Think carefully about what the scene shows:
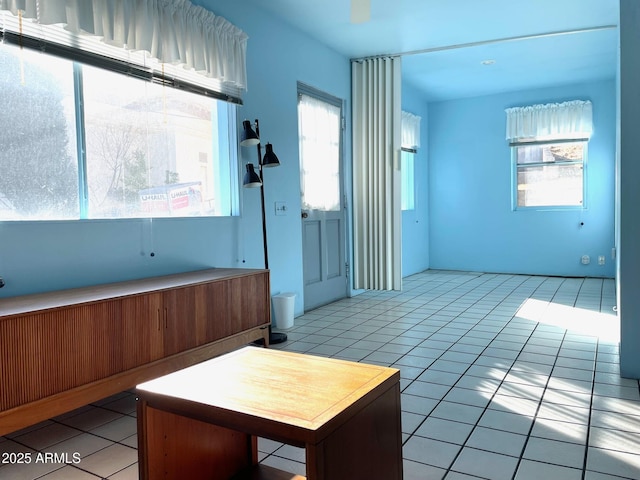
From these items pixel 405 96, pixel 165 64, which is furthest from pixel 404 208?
pixel 165 64

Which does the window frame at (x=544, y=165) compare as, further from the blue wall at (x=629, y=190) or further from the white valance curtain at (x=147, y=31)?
the white valance curtain at (x=147, y=31)

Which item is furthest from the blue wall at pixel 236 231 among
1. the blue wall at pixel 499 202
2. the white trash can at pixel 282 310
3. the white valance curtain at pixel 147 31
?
the blue wall at pixel 499 202

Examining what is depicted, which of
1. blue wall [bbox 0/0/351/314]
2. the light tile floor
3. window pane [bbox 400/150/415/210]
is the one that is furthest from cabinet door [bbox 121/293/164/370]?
window pane [bbox 400/150/415/210]

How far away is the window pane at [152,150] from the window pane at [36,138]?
0.44 feet

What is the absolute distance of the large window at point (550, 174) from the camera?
7.40 meters

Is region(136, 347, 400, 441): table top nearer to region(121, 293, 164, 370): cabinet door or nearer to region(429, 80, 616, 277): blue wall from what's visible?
region(121, 293, 164, 370): cabinet door

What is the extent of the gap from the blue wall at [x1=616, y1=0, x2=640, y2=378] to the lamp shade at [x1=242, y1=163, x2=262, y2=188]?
98.4 inches

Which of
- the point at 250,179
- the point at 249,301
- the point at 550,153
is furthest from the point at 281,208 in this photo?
the point at 550,153

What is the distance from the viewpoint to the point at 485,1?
4375 mm

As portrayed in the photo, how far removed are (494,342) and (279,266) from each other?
2.00 m

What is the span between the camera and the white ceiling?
4488 millimetres

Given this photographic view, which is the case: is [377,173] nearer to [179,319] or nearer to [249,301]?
[249,301]

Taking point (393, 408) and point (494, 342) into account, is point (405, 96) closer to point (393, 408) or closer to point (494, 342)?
point (494, 342)

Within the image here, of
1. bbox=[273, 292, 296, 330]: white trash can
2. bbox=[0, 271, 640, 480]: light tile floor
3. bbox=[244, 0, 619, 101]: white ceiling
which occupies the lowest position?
bbox=[0, 271, 640, 480]: light tile floor
